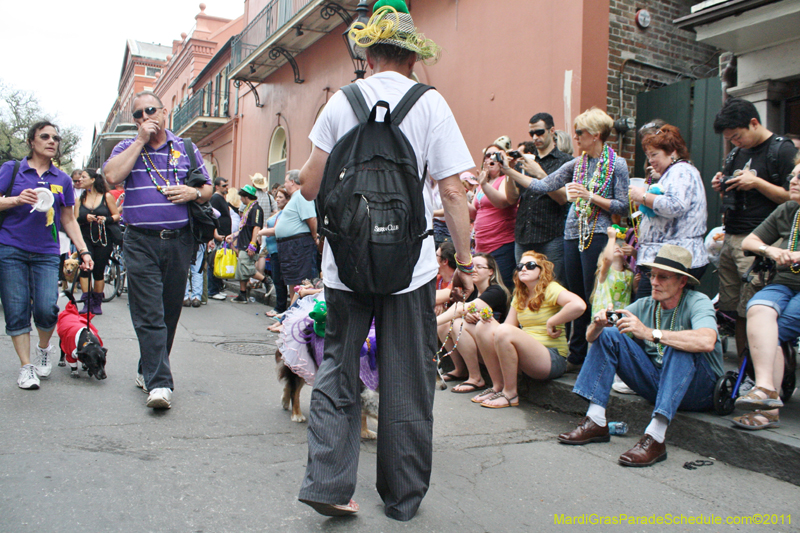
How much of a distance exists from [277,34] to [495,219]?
11647mm

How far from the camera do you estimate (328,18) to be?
13922mm

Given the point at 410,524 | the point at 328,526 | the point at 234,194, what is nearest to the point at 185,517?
the point at 328,526

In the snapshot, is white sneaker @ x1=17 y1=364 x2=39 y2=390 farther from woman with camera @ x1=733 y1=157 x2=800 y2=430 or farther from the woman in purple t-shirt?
woman with camera @ x1=733 y1=157 x2=800 y2=430

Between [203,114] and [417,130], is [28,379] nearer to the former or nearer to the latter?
[417,130]

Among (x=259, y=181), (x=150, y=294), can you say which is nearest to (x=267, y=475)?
(x=150, y=294)

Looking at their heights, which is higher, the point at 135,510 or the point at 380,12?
the point at 380,12

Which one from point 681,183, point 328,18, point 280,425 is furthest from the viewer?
point 328,18

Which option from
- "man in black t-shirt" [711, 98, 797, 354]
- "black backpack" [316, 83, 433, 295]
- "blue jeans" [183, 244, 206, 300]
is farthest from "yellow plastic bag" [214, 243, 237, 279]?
"black backpack" [316, 83, 433, 295]

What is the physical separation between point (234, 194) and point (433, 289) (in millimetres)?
10733

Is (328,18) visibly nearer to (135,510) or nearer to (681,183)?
(681,183)

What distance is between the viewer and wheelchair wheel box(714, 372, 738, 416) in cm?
388

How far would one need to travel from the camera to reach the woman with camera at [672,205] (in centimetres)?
459

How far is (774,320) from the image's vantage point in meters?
3.82

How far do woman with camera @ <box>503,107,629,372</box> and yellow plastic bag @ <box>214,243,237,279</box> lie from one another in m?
6.66
